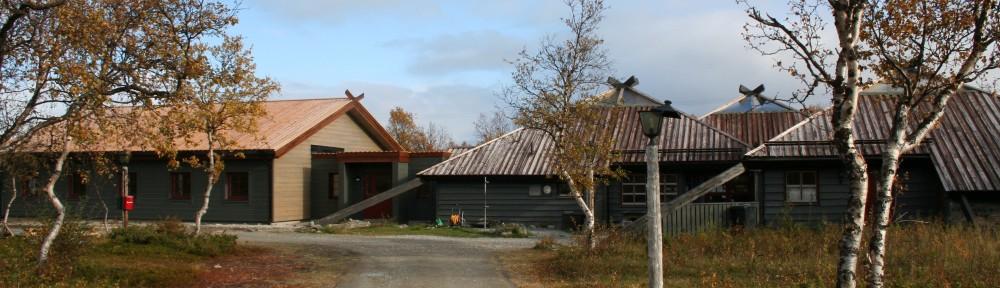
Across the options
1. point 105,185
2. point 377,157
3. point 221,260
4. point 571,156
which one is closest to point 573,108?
point 571,156

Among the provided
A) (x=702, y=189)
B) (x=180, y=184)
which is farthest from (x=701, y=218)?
(x=180, y=184)

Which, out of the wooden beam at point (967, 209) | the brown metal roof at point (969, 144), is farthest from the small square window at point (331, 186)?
the wooden beam at point (967, 209)

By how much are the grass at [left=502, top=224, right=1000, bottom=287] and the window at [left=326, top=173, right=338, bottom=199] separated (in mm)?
14870

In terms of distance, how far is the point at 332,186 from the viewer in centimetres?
3172

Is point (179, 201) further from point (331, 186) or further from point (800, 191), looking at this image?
point (800, 191)

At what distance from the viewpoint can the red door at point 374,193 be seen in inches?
1204

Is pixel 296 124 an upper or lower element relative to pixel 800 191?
upper

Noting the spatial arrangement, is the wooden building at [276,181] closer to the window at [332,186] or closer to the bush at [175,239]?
the window at [332,186]

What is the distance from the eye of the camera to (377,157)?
98.3 feet

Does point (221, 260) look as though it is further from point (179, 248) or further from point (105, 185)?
point (105, 185)

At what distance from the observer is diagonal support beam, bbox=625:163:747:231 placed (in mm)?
20214

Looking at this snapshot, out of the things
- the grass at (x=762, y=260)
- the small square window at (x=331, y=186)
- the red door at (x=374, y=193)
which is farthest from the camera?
the small square window at (x=331, y=186)

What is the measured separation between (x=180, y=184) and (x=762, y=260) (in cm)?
2273

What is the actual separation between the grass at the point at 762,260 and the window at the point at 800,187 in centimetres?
503
